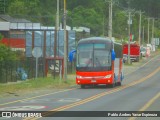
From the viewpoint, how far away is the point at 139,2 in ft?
632

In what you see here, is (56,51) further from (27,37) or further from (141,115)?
(141,115)

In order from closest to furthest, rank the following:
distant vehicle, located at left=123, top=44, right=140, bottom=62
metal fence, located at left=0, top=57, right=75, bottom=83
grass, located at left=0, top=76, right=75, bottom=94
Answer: grass, located at left=0, top=76, right=75, bottom=94 → metal fence, located at left=0, top=57, right=75, bottom=83 → distant vehicle, located at left=123, top=44, right=140, bottom=62

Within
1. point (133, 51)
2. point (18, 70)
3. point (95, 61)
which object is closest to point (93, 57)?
point (95, 61)

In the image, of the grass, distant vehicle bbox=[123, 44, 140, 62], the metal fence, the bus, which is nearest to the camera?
the grass

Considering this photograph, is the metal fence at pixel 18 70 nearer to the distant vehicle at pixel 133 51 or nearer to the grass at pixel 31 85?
the grass at pixel 31 85

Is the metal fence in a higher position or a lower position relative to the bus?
lower

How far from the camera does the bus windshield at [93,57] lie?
39.2m

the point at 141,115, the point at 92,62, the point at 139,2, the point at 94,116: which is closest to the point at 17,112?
the point at 94,116

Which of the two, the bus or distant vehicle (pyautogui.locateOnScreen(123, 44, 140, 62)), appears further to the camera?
distant vehicle (pyautogui.locateOnScreen(123, 44, 140, 62))

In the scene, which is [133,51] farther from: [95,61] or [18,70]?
[95,61]

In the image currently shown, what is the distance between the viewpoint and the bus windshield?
39.2 m

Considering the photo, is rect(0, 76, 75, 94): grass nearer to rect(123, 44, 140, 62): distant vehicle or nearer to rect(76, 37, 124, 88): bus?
rect(76, 37, 124, 88): bus

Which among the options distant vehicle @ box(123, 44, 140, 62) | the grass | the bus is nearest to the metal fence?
the grass

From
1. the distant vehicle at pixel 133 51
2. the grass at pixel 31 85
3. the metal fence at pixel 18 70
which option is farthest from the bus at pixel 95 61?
the distant vehicle at pixel 133 51
